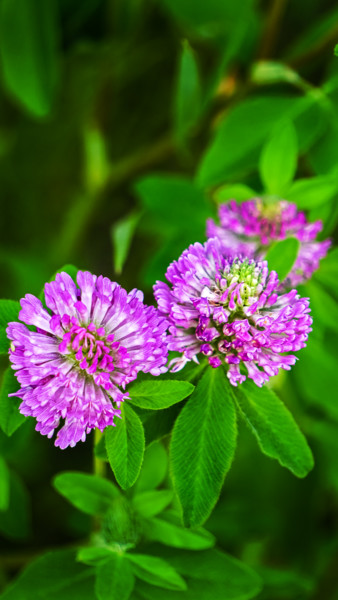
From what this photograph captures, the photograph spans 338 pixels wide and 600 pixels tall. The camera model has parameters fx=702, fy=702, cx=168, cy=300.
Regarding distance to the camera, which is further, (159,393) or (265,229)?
(265,229)

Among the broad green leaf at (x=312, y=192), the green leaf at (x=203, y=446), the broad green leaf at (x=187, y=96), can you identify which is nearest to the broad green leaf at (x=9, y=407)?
the green leaf at (x=203, y=446)

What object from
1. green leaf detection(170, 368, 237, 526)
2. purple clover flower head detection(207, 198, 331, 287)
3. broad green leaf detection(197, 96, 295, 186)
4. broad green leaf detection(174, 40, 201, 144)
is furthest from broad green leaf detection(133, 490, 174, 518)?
broad green leaf detection(174, 40, 201, 144)

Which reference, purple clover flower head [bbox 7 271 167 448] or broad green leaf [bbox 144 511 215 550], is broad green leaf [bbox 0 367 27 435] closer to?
purple clover flower head [bbox 7 271 167 448]

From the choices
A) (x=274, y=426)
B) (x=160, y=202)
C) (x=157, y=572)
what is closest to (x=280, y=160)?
(x=160, y=202)

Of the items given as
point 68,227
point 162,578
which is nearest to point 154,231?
point 68,227

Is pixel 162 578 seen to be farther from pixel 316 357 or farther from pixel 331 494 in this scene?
pixel 331 494

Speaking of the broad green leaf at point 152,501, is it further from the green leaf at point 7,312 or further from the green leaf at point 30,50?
the green leaf at point 30,50

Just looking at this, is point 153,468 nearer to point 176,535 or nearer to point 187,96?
point 176,535
